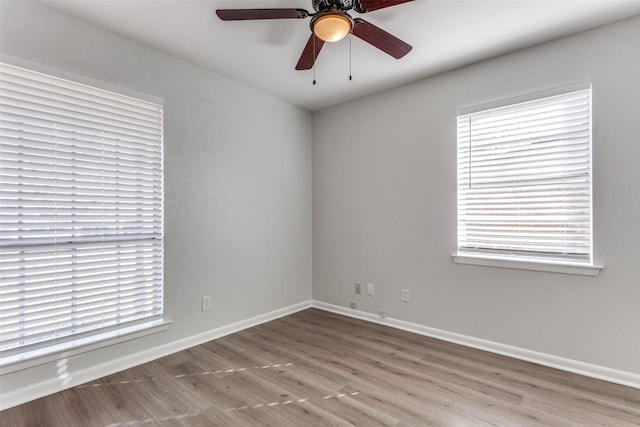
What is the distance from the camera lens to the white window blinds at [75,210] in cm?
192

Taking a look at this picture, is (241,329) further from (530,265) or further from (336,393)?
(530,265)

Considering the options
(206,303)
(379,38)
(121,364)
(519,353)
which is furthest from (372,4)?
(121,364)

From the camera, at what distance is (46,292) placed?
2.03m

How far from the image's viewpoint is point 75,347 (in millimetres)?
2105

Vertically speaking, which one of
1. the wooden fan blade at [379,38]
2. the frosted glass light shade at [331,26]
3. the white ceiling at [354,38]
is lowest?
the frosted glass light shade at [331,26]

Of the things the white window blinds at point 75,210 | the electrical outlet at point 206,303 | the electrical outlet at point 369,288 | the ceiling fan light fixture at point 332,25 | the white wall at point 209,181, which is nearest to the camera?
the ceiling fan light fixture at point 332,25

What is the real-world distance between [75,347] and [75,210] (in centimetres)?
95

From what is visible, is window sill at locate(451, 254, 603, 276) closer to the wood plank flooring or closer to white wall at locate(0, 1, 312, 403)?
the wood plank flooring

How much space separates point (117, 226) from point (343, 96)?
2.62 m

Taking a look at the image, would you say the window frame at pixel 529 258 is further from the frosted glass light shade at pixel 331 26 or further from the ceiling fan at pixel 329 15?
the frosted glass light shade at pixel 331 26

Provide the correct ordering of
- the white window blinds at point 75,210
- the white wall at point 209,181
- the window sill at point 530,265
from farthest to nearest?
the window sill at point 530,265, the white wall at point 209,181, the white window blinds at point 75,210

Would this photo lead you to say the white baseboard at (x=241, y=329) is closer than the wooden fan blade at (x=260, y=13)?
No

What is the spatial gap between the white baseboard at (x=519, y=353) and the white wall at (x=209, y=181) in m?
1.18

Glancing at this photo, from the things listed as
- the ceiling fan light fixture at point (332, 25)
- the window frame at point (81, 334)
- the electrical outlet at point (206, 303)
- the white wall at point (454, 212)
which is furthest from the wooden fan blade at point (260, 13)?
the electrical outlet at point (206, 303)
